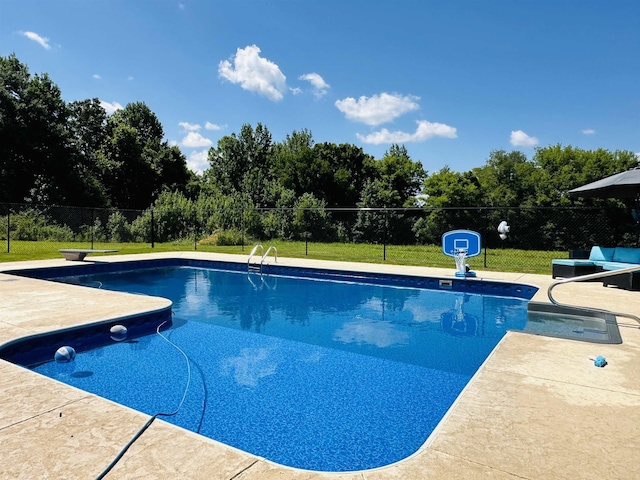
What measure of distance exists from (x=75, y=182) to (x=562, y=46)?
2426cm

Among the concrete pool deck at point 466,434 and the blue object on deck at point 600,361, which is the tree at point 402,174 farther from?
the concrete pool deck at point 466,434

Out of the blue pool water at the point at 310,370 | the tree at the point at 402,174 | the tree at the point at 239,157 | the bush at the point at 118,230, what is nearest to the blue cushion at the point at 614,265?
the blue pool water at the point at 310,370

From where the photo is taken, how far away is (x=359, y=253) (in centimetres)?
1477

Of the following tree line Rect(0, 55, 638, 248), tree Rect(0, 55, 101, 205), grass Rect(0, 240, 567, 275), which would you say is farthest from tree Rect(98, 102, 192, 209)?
grass Rect(0, 240, 567, 275)

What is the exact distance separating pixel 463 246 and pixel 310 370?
5.75 m

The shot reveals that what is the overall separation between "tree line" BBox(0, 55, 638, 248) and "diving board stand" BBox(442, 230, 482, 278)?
9.41 m

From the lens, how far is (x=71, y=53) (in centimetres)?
1392

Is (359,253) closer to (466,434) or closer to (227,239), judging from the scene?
(227,239)

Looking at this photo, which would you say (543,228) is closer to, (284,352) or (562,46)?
(562,46)

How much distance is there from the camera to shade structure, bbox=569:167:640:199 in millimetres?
7355

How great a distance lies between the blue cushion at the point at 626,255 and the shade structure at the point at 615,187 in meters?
1.18

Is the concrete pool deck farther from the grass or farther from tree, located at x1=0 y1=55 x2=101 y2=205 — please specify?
tree, located at x1=0 y1=55 x2=101 y2=205

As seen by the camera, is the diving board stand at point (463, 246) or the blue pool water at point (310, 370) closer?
the blue pool water at point (310, 370)

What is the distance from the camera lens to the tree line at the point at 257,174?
Answer: 19.8m
